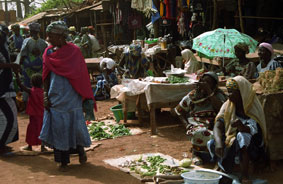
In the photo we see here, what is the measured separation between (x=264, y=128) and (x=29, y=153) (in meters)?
3.61

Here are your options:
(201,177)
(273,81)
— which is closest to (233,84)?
(273,81)

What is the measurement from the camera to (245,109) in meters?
4.34

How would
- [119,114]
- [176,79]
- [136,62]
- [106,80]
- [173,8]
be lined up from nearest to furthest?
[176,79]
[119,114]
[136,62]
[106,80]
[173,8]

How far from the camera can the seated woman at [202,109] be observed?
521 cm

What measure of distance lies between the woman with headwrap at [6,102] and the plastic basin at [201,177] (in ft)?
11.1

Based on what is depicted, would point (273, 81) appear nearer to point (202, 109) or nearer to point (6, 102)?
point (202, 109)

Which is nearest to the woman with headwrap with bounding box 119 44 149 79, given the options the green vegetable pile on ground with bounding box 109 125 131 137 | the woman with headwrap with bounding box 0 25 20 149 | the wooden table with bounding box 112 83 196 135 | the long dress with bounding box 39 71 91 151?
the green vegetable pile on ground with bounding box 109 125 131 137

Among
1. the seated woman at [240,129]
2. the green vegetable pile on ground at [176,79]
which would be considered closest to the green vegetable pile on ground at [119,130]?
the green vegetable pile on ground at [176,79]

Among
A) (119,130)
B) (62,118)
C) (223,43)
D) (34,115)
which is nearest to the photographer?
(62,118)

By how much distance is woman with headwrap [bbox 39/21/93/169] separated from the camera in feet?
16.4

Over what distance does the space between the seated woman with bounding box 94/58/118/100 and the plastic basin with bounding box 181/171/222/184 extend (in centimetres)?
780

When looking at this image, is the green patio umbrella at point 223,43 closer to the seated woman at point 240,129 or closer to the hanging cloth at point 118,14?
the seated woman at point 240,129

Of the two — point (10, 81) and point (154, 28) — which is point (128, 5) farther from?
point (10, 81)

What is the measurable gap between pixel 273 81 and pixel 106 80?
7089 mm
